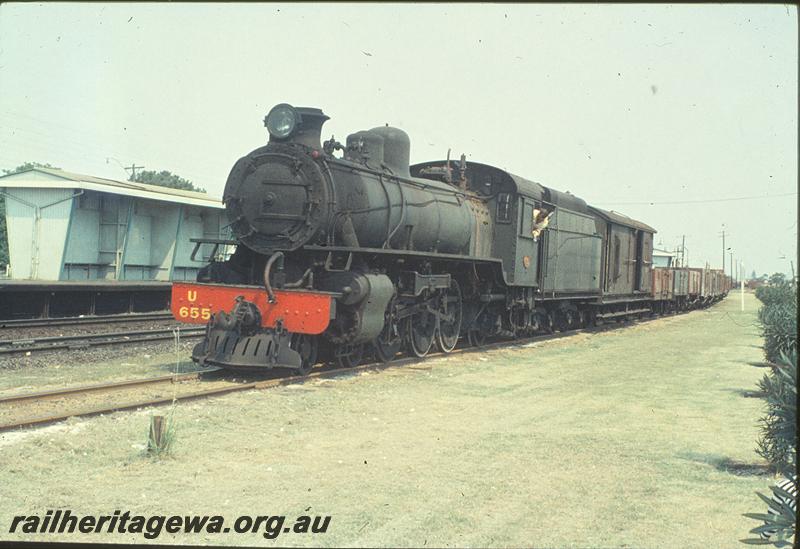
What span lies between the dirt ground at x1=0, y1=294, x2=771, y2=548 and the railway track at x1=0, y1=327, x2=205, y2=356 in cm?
214

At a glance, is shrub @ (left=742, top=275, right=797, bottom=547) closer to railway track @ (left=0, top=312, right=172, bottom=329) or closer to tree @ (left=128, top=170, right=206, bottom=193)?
railway track @ (left=0, top=312, right=172, bottom=329)

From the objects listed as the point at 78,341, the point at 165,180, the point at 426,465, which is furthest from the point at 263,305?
the point at 165,180

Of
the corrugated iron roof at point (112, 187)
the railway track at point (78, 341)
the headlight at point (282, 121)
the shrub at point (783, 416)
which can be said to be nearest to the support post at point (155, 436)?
the shrub at point (783, 416)

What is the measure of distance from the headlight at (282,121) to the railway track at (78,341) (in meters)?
5.36

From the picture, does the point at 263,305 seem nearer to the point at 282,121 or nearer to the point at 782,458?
the point at 282,121

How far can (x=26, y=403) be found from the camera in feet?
25.6

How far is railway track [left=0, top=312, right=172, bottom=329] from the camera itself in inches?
592

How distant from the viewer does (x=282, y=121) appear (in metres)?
10.3

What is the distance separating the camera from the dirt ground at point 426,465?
464 centimetres

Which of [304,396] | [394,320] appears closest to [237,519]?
[304,396]

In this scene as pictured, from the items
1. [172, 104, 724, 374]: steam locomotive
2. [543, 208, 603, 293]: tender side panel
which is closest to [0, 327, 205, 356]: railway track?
[172, 104, 724, 374]: steam locomotive

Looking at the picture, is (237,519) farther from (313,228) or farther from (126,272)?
(126,272)

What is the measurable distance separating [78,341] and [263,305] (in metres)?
5.33

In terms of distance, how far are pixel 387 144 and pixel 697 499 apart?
8.33 metres
